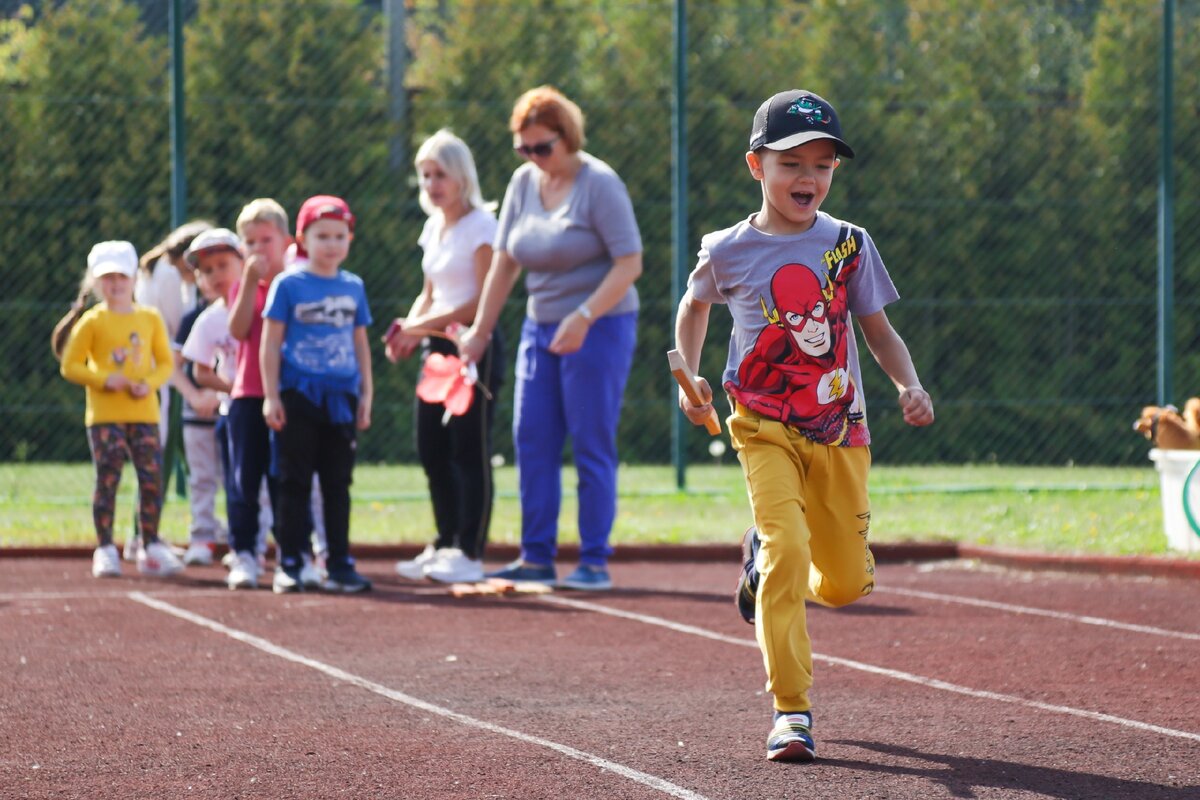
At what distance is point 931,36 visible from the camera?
54.9 feet

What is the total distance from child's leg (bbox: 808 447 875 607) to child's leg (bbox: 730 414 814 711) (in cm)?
7

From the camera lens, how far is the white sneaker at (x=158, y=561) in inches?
369

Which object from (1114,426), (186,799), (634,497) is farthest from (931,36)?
(186,799)

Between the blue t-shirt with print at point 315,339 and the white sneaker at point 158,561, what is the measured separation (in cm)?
147

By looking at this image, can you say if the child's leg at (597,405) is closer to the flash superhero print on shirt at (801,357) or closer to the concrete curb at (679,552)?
the concrete curb at (679,552)

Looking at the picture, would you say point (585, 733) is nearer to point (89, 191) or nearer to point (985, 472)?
point (985, 472)

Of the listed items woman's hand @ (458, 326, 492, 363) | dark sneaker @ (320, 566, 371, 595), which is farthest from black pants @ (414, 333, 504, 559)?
dark sneaker @ (320, 566, 371, 595)

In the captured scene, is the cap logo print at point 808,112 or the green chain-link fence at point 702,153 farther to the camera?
the green chain-link fence at point 702,153

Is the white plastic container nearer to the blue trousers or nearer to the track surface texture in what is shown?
the track surface texture

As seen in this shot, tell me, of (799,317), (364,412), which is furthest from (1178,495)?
(799,317)

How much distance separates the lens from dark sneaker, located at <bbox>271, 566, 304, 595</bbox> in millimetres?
8555

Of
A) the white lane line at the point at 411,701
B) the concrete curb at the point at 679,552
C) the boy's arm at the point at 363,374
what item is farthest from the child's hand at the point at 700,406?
the concrete curb at the point at 679,552

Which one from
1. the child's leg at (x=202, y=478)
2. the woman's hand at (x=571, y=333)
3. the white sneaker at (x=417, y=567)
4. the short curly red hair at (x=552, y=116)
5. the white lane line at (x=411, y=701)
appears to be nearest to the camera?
the white lane line at (x=411, y=701)

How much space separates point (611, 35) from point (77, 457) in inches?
238
